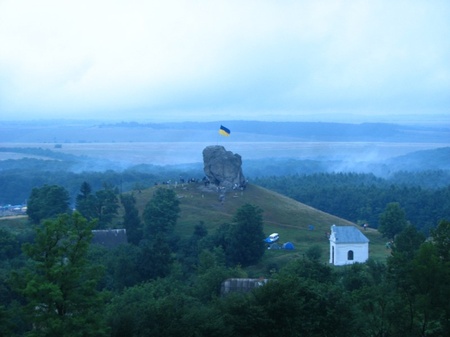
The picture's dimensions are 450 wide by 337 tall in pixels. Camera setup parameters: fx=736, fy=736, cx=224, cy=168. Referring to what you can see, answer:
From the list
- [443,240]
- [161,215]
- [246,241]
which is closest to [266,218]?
[161,215]

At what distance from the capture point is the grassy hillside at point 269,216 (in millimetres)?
63812

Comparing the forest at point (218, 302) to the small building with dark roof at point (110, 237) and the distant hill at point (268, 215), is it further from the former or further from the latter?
the distant hill at point (268, 215)

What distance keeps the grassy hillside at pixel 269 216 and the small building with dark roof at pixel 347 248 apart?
2732 mm

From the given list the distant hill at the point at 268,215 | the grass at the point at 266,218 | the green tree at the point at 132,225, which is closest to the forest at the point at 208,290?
the green tree at the point at 132,225

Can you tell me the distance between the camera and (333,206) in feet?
315

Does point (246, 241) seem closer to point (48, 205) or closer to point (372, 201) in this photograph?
point (48, 205)

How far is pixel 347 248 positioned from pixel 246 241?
7596mm

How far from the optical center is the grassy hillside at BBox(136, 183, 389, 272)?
209 ft

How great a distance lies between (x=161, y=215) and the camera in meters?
63.3

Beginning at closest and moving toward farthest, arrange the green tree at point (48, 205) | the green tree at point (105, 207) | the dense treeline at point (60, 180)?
the green tree at point (105, 207) < the green tree at point (48, 205) < the dense treeline at point (60, 180)

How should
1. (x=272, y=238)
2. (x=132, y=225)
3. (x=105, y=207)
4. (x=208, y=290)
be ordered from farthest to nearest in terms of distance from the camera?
(x=105, y=207) < (x=272, y=238) < (x=132, y=225) < (x=208, y=290)

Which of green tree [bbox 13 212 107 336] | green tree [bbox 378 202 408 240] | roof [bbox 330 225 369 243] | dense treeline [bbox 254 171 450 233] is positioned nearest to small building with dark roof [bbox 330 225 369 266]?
roof [bbox 330 225 369 243]

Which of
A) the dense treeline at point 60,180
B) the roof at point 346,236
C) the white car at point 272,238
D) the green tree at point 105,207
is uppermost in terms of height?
the green tree at point 105,207

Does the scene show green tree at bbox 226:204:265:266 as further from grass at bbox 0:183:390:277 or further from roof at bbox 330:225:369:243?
roof at bbox 330:225:369:243
